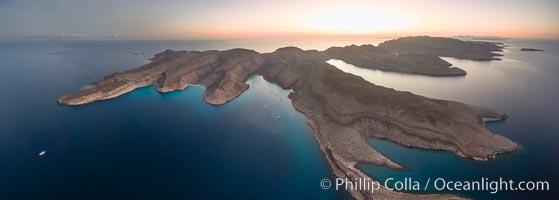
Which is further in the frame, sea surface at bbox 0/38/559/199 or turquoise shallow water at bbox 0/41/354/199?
sea surface at bbox 0/38/559/199

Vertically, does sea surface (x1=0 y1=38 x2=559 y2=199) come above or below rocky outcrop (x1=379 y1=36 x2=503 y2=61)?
below

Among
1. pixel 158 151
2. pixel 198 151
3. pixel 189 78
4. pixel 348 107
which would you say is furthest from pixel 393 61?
pixel 158 151

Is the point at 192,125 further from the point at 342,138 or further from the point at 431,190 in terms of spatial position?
the point at 431,190

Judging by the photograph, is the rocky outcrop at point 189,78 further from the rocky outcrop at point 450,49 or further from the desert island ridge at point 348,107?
the rocky outcrop at point 450,49

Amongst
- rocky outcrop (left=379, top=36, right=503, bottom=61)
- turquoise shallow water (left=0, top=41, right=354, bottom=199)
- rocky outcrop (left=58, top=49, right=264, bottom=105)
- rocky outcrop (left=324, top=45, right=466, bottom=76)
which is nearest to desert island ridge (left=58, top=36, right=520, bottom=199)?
rocky outcrop (left=58, top=49, right=264, bottom=105)

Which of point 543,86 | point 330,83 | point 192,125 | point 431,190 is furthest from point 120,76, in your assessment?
point 543,86

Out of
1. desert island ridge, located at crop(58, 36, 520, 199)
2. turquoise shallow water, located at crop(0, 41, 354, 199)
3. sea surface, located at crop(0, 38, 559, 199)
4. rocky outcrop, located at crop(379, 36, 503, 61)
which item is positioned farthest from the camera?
rocky outcrop, located at crop(379, 36, 503, 61)

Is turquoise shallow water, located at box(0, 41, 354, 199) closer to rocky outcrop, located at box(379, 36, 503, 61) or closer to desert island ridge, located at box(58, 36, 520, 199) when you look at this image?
desert island ridge, located at box(58, 36, 520, 199)
